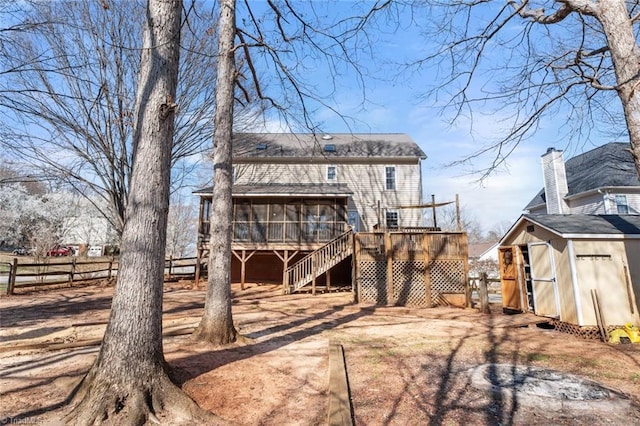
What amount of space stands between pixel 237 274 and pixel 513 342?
47.4 ft

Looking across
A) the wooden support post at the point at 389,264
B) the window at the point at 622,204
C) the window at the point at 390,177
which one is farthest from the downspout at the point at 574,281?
the window at the point at 622,204

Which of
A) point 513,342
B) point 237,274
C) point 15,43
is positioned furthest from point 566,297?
point 237,274

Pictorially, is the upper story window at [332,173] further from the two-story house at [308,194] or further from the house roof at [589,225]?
the house roof at [589,225]

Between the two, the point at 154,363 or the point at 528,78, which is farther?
the point at 528,78

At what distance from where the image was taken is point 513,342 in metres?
6.23

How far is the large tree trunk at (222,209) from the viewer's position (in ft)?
17.5

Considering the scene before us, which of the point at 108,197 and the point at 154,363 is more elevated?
the point at 108,197

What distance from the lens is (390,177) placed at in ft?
65.3

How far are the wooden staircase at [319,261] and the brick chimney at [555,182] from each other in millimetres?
13123

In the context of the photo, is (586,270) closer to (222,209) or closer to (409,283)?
(409,283)

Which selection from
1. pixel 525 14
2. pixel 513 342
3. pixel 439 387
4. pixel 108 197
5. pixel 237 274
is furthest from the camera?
pixel 237 274

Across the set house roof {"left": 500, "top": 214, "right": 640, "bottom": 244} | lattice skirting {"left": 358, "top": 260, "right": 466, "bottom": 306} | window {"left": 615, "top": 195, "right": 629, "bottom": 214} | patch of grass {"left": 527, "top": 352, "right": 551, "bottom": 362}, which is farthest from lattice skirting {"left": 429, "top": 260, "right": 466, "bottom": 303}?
window {"left": 615, "top": 195, "right": 629, "bottom": 214}

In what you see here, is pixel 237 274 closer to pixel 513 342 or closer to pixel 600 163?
pixel 513 342

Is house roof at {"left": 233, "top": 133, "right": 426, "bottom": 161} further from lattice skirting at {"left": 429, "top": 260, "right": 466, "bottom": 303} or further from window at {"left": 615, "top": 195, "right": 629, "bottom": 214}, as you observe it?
window at {"left": 615, "top": 195, "right": 629, "bottom": 214}
